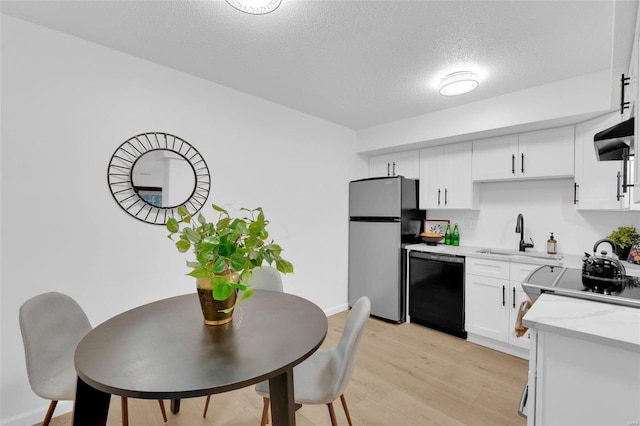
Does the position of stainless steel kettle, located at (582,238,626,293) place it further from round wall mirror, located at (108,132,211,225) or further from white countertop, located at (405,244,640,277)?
round wall mirror, located at (108,132,211,225)

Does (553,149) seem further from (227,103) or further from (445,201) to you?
(227,103)

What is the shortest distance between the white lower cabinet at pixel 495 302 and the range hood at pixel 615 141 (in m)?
1.21

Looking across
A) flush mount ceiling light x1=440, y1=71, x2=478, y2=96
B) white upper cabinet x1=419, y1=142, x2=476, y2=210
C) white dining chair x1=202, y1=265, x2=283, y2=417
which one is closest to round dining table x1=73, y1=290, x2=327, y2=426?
white dining chair x1=202, y1=265, x2=283, y2=417

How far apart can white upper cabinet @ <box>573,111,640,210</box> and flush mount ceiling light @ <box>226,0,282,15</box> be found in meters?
2.77

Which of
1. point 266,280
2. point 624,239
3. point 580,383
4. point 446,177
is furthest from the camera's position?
point 446,177

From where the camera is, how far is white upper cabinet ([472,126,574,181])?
269 cm

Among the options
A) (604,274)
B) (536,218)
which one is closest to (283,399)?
(604,274)

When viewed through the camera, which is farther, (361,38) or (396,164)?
(396,164)

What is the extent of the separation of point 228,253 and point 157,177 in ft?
4.88

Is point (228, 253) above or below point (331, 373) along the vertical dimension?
above

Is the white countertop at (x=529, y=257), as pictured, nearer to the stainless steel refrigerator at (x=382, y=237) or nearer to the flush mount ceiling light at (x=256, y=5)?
the stainless steel refrigerator at (x=382, y=237)

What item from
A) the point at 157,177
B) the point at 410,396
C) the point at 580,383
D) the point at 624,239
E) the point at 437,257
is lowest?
the point at 410,396

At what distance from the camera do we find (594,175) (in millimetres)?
2492

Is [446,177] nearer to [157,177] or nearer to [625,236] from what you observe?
[625,236]
